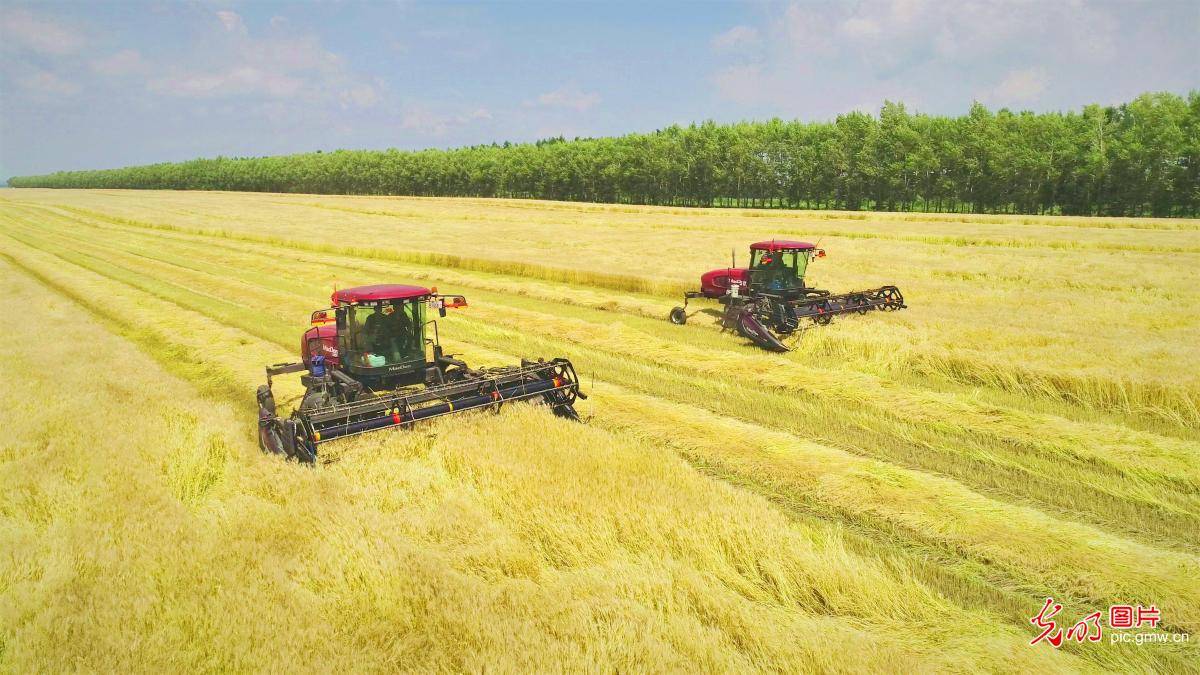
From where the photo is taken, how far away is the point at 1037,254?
27.8 meters

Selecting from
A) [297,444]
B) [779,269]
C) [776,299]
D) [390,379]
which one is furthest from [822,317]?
[297,444]

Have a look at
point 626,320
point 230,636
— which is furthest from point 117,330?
point 230,636

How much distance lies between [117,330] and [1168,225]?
2011 inches

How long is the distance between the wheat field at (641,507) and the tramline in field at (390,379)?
407 mm

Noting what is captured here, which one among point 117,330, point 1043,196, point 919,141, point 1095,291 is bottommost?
point 117,330

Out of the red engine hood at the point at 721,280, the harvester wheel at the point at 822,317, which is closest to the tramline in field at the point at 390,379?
the harvester wheel at the point at 822,317

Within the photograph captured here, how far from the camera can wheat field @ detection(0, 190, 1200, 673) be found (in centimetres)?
485

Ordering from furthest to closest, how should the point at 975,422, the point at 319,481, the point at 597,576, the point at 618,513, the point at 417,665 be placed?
the point at 975,422 < the point at 319,481 < the point at 618,513 < the point at 597,576 < the point at 417,665

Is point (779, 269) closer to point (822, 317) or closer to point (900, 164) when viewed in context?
point (822, 317)

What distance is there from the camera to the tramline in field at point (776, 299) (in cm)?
1538

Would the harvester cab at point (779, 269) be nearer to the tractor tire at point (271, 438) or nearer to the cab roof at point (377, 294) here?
the cab roof at point (377, 294)

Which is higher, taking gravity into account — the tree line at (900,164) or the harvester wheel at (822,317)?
the tree line at (900,164)

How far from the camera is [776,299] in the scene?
648 inches

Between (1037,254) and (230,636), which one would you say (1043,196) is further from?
(230,636)
